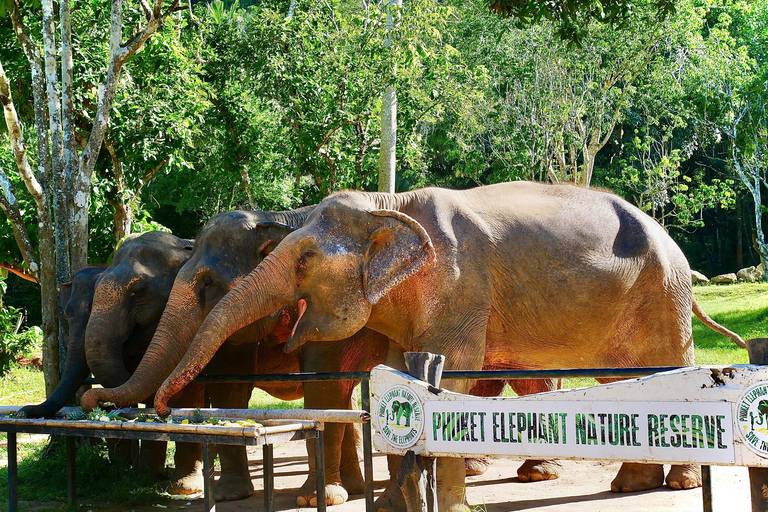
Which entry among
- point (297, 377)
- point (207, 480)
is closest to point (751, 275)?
point (297, 377)

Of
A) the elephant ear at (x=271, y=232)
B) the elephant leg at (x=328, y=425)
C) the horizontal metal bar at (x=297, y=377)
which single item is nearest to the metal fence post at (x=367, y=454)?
the horizontal metal bar at (x=297, y=377)

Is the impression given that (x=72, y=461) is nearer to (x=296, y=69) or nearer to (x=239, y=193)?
(x=296, y=69)

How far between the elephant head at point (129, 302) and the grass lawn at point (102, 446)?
37.7 inches

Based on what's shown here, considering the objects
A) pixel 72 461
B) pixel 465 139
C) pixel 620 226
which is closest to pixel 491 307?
pixel 620 226

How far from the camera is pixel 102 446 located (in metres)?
8.84

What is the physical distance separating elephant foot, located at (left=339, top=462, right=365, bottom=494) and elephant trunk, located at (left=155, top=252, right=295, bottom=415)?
6.69ft

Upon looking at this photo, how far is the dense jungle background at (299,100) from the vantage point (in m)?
9.26

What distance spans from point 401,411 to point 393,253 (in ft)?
5.48

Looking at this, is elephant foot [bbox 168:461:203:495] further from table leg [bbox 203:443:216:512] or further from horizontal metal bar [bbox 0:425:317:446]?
table leg [bbox 203:443:216:512]

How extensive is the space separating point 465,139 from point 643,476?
65.6 ft

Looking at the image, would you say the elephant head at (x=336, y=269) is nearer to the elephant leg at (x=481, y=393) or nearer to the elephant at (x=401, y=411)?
the elephant at (x=401, y=411)

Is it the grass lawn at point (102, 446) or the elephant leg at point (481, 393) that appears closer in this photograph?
the grass lawn at point (102, 446)

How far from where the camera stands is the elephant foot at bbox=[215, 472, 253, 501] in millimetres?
6953

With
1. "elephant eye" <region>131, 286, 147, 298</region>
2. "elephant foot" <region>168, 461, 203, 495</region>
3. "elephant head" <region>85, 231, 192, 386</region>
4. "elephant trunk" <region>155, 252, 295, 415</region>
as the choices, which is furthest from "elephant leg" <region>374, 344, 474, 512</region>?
"elephant eye" <region>131, 286, 147, 298</region>
